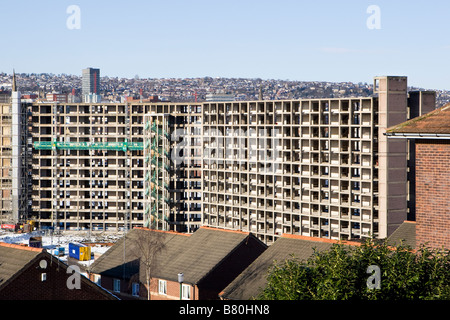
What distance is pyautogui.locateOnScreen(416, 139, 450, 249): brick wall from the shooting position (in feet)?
95.8

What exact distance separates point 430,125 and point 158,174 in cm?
11751

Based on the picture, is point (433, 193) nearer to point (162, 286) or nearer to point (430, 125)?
point (430, 125)

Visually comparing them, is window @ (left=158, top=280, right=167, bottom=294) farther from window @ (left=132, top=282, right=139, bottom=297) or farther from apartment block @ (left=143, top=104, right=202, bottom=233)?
A: apartment block @ (left=143, top=104, right=202, bottom=233)

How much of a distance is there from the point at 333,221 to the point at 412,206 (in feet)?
41.9

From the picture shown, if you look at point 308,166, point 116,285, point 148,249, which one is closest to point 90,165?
point 308,166

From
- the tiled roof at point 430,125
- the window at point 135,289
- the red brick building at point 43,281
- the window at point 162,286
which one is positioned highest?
the tiled roof at point 430,125

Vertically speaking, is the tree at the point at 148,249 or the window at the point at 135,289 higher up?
the tree at the point at 148,249

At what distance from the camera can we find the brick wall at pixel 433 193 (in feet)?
95.8

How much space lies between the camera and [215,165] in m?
135

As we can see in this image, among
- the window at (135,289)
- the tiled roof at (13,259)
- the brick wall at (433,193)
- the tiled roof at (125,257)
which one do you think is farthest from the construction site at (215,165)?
the brick wall at (433,193)

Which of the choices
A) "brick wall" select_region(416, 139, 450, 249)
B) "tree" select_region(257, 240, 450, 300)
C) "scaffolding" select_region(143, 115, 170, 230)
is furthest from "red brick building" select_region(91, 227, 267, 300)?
"scaffolding" select_region(143, 115, 170, 230)

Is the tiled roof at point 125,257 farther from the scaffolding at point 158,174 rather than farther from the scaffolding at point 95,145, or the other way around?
the scaffolding at point 95,145

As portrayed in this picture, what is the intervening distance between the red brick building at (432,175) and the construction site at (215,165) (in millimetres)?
72992
